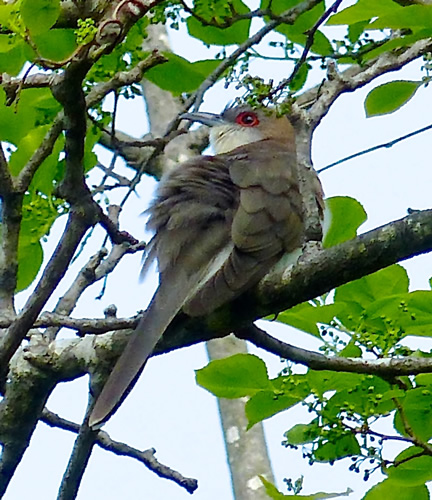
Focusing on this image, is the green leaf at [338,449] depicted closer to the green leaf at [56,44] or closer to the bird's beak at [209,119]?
the green leaf at [56,44]

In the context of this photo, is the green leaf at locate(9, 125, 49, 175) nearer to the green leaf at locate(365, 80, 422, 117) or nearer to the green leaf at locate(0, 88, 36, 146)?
the green leaf at locate(0, 88, 36, 146)

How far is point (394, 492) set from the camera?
2668mm

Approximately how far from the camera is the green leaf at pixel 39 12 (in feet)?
8.11

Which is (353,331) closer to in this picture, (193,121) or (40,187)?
(40,187)

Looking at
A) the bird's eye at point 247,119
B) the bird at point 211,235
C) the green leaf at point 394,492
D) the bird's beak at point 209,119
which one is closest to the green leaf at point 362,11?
the bird at point 211,235

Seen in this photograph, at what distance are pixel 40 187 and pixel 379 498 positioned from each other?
1.48 m

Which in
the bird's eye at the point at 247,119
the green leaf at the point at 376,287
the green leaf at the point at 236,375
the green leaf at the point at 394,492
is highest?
the bird's eye at the point at 247,119

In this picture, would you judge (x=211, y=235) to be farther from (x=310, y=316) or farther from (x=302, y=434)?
(x=302, y=434)

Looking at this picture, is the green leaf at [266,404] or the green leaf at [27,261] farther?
the green leaf at [27,261]

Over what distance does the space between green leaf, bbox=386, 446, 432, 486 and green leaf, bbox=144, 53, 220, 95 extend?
5.14 ft

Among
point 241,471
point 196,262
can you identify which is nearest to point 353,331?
point 196,262

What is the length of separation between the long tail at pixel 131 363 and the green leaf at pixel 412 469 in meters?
0.75

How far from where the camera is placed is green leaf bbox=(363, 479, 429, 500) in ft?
8.73

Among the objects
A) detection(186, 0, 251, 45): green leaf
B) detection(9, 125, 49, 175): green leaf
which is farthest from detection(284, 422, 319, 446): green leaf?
detection(186, 0, 251, 45): green leaf
